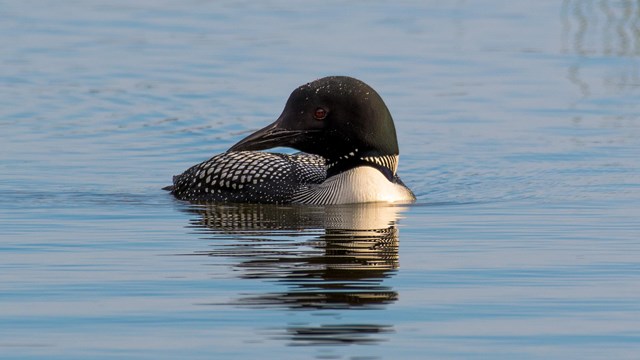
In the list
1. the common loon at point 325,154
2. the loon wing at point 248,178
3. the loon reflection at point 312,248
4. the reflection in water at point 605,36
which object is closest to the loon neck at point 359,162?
the common loon at point 325,154

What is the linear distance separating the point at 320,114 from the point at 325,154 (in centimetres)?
30

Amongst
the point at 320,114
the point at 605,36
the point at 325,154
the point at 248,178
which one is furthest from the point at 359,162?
the point at 605,36

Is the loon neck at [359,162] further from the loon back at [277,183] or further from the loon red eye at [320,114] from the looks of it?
the loon red eye at [320,114]

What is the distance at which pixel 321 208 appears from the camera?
9812 mm

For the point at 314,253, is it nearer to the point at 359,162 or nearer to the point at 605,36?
the point at 359,162

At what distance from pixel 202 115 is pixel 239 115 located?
11.5 inches

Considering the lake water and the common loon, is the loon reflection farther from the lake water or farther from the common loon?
the common loon

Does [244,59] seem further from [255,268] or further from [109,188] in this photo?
[255,268]

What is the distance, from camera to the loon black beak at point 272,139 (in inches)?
391

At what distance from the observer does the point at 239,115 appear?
13555 millimetres

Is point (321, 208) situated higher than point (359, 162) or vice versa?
point (359, 162)

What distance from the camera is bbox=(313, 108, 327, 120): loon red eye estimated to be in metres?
9.92

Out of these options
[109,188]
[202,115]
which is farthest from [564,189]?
[202,115]

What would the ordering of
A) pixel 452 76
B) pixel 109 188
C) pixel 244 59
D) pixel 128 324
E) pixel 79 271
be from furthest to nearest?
pixel 244 59, pixel 452 76, pixel 109 188, pixel 79 271, pixel 128 324
